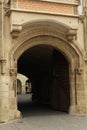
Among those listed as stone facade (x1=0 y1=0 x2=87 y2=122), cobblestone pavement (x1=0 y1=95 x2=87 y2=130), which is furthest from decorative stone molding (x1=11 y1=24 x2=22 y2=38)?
cobblestone pavement (x1=0 y1=95 x2=87 y2=130)

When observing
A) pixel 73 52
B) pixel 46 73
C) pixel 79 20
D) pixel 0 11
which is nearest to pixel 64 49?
pixel 73 52

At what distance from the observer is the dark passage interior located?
44.9ft

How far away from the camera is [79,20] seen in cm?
1253

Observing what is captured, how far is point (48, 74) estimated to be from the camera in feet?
57.9

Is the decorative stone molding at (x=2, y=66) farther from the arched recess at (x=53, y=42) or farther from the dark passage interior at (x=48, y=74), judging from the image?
the dark passage interior at (x=48, y=74)

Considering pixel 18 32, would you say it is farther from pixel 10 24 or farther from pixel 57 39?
pixel 57 39

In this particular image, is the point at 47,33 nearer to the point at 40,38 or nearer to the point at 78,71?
the point at 40,38

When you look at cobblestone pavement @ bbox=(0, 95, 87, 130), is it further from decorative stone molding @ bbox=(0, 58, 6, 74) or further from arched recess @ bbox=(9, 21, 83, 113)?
decorative stone molding @ bbox=(0, 58, 6, 74)

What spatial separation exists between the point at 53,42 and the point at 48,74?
5512 mm

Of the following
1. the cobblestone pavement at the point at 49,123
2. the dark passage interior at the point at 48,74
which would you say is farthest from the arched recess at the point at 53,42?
the cobblestone pavement at the point at 49,123

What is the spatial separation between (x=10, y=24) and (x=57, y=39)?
205 centimetres

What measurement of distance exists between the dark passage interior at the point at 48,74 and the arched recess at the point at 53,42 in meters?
0.79

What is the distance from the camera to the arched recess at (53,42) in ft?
38.1

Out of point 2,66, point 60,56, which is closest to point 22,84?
point 60,56
